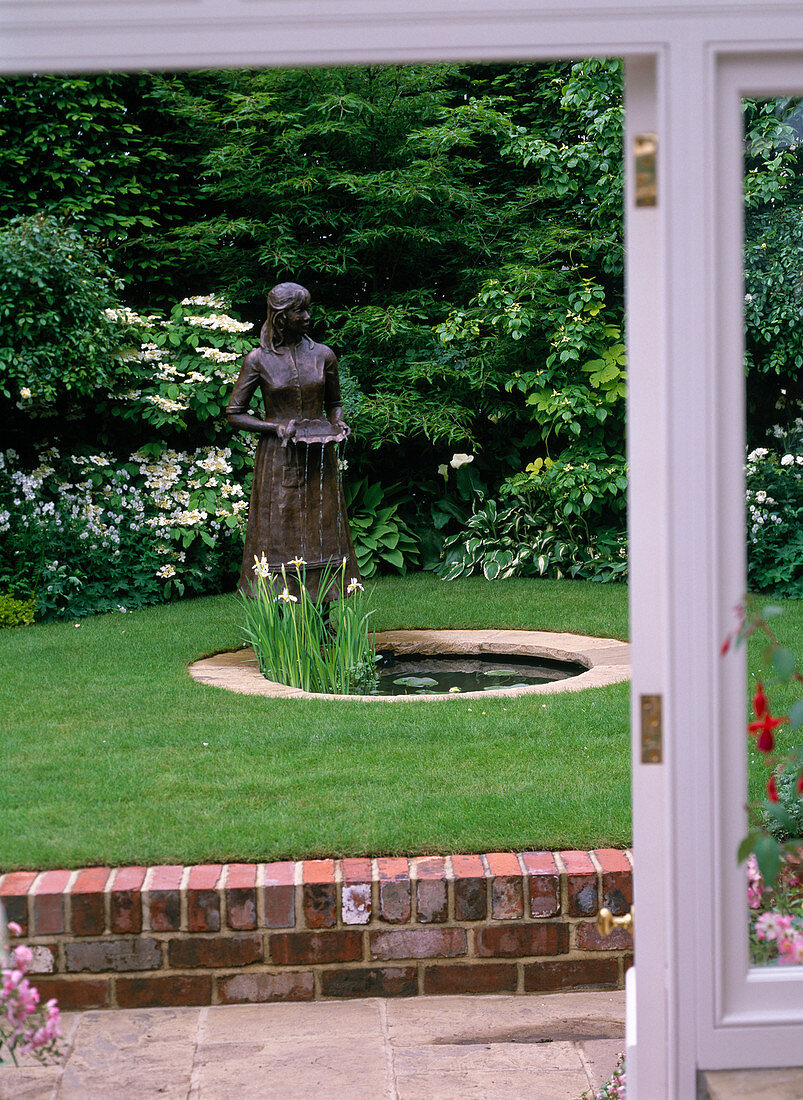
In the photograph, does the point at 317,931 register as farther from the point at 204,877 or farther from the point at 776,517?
the point at 776,517

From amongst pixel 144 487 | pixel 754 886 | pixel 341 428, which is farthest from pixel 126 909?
pixel 144 487

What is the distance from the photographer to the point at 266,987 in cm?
296

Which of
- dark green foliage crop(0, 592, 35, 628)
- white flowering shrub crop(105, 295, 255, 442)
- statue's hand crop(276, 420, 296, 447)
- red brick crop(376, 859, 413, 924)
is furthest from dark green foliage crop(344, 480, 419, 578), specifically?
red brick crop(376, 859, 413, 924)

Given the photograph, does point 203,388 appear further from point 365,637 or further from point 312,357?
point 365,637

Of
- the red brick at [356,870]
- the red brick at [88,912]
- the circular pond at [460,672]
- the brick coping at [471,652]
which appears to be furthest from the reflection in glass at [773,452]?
the circular pond at [460,672]

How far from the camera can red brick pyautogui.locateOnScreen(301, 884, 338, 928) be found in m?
2.92

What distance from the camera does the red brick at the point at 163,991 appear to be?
2926 mm

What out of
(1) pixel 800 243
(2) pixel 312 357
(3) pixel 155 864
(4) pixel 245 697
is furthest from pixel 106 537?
(1) pixel 800 243

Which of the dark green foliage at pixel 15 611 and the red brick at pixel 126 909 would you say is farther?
the dark green foliage at pixel 15 611

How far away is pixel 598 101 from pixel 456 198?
1.89 metres

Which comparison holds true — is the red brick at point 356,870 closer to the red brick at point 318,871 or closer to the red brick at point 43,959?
the red brick at point 318,871

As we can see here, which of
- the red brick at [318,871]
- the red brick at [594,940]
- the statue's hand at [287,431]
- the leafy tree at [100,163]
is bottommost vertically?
the red brick at [594,940]

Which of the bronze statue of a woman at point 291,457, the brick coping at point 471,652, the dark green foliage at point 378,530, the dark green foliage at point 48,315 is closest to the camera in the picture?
the brick coping at point 471,652

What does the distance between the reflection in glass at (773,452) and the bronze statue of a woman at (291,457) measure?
389 cm
